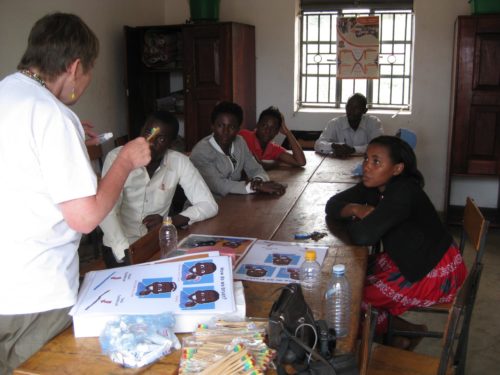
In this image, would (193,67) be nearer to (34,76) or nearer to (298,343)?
(34,76)

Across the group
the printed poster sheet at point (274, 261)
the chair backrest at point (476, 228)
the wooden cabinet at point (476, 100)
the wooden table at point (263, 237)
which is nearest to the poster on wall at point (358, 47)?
the wooden cabinet at point (476, 100)

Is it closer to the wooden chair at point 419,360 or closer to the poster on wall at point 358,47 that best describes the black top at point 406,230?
the wooden chair at point 419,360

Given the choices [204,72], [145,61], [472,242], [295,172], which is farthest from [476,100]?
[145,61]

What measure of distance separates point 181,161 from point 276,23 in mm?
3784

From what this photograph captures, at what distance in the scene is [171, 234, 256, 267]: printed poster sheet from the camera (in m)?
2.12

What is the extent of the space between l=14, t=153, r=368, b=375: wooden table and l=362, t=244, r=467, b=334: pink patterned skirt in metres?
0.27

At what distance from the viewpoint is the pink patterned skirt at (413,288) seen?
7.89ft

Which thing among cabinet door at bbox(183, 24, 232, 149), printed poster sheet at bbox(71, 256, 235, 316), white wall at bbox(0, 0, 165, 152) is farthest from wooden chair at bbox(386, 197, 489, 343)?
cabinet door at bbox(183, 24, 232, 149)

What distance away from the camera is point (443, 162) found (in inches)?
236

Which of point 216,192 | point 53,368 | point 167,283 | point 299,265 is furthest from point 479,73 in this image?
point 53,368

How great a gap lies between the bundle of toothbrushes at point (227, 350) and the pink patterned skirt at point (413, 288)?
1.16m

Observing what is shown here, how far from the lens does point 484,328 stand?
11.3 feet

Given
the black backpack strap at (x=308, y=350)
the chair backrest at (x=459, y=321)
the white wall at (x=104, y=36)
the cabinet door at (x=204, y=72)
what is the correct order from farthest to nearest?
the cabinet door at (x=204, y=72)
the white wall at (x=104, y=36)
the chair backrest at (x=459, y=321)
the black backpack strap at (x=308, y=350)

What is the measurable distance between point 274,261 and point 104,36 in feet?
13.4
